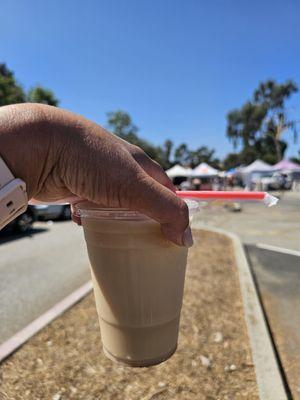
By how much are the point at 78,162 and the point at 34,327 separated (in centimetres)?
289

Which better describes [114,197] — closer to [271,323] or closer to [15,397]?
[15,397]

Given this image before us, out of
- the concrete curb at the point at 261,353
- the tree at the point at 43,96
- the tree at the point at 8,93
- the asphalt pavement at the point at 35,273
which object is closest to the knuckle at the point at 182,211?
the concrete curb at the point at 261,353

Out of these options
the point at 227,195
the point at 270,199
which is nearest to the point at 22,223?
the point at 227,195

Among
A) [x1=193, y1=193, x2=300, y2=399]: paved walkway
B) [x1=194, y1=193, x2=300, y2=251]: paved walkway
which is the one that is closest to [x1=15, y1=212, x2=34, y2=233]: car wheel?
[x1=194, y1=193, x2=300, y2=251]: paved walkway

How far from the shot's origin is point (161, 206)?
1057mm

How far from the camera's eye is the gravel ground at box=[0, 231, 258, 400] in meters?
2.36

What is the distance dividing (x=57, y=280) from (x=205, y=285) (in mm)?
2425

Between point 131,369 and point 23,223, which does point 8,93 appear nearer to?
point 23,223

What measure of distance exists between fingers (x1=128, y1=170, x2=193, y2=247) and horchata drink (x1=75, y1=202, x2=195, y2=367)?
90 millimetres

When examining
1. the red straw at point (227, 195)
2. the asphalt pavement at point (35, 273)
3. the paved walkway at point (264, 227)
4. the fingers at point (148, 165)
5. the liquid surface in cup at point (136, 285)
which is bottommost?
the paved walkway at point (264, 227)

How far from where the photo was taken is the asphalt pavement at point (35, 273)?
4297mm

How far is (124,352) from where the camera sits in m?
1.39

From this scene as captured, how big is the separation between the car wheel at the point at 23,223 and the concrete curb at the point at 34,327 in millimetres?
7017

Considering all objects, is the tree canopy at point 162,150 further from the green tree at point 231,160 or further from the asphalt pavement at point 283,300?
the asphalt pavement at point 283,300
